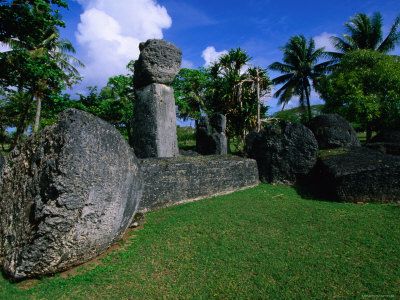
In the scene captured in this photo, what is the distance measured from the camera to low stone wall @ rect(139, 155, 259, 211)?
6.24 meters

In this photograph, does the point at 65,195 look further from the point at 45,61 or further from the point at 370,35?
the point at 370,35

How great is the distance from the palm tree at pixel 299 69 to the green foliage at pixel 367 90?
1014cm

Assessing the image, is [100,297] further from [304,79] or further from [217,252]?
[304,79]

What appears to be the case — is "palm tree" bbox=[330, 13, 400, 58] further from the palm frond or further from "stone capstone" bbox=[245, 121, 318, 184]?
"stone capstone" bbox=[245, 121, 318, 184]

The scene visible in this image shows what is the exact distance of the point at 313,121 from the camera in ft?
36.3

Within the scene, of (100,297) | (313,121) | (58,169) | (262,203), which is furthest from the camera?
(313,121)

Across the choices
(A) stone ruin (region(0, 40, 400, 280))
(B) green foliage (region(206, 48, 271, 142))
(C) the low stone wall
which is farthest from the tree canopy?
(C) the low stone wall

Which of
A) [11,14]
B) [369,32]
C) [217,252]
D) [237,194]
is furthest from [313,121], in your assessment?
[369,32]

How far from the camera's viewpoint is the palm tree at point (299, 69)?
33.0 metres

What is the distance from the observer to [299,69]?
3328 cm

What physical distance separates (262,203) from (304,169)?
2.48 meters

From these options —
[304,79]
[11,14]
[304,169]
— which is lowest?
[304,169]

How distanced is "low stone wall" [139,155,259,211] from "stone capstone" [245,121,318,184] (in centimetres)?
64

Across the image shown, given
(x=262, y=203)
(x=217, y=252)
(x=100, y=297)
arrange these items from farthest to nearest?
(x=262, y=203)
(x=217, y=252)
(x=100, y=297)
